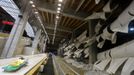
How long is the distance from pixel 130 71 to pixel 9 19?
8.43 m

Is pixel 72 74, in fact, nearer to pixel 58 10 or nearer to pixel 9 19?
pixel 58 10

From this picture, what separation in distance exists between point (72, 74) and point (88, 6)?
2228mm

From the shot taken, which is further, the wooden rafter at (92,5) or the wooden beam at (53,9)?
the wooden beam at (53,9)

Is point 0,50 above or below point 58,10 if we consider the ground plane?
below

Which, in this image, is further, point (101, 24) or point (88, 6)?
point (88, 6)

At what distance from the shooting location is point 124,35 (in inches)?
107

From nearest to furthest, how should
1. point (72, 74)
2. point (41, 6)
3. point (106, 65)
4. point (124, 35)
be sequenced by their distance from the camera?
point (106, 65), point (124, 35), point (72, 74), point (41, 6)

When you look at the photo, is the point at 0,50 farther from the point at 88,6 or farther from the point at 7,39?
the point at 88,6

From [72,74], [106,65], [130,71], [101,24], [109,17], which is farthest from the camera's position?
[72,74]

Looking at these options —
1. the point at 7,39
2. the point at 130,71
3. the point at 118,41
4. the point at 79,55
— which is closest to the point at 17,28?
the point at 7,39

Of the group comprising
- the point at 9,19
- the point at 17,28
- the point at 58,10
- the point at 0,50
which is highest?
the point at 9,19

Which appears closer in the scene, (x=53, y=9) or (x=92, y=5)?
(x=92, y=5)

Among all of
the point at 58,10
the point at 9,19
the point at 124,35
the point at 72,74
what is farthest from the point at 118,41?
the point at 9,19

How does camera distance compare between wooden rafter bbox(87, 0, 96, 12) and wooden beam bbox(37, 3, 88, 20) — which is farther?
wooden beam bbox(37, 3, 88, 20)
